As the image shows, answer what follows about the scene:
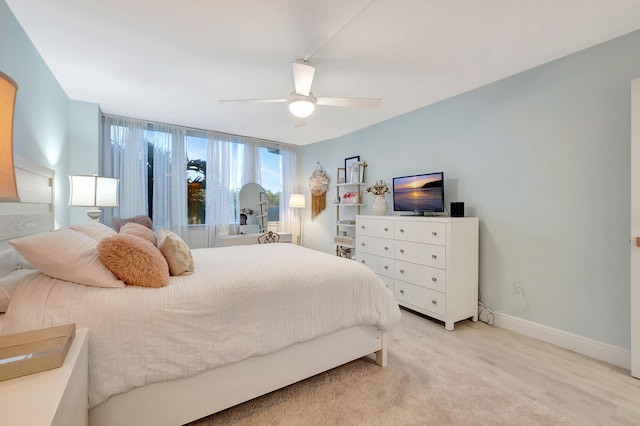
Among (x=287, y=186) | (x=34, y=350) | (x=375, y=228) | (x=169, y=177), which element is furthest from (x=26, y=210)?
(x=287, y=186)

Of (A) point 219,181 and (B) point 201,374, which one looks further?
(A) point 219,181

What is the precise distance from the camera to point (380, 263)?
11.2 feet

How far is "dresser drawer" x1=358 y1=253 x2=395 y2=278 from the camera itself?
3262mm

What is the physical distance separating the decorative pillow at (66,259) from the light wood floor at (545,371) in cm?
243

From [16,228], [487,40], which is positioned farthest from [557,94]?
A: [16,228]

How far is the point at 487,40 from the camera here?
205 centimetres

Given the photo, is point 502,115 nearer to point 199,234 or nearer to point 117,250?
point 117,250

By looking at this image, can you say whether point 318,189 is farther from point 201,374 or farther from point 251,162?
point 201,374

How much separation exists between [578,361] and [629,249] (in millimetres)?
931

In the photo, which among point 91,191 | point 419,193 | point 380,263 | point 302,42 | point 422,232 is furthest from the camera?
point 380,263

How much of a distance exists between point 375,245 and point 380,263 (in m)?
0.24

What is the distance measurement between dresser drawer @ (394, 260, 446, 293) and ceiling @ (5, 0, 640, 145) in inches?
75.4

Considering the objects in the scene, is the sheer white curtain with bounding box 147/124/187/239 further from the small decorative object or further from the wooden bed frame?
the small decorative object

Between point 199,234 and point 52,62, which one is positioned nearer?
point 52,62
